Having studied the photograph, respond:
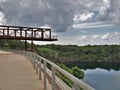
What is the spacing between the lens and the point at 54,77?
8.62 metres

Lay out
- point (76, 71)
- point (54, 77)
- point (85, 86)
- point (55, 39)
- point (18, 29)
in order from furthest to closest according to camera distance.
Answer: point (76, 71), point (18, 29), point (55, 39), point (54, 77), point (85, 86)

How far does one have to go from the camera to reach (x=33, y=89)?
37.6ft

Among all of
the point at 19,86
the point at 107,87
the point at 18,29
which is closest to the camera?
the point at 19,86

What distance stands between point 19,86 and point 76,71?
104m

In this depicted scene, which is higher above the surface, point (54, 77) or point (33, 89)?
point (54, 77)

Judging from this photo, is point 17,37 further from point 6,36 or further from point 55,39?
point 55,39

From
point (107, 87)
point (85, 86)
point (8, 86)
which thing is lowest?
point (107, 87)

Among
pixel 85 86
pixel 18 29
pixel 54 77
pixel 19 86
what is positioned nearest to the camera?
pixel 85 86

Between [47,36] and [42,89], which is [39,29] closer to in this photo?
[47,36]

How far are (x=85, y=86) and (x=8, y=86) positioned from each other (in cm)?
847

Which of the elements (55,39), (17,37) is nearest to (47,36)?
(55,39)

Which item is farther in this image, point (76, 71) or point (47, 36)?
point (76, 71)

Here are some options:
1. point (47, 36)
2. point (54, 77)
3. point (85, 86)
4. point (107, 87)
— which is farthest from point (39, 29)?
point (85, 86)

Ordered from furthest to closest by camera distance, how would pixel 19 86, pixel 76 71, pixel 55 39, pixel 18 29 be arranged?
pixel 76 71 < pixel 18 29 < pixel 55 39 < pixel 19 86
